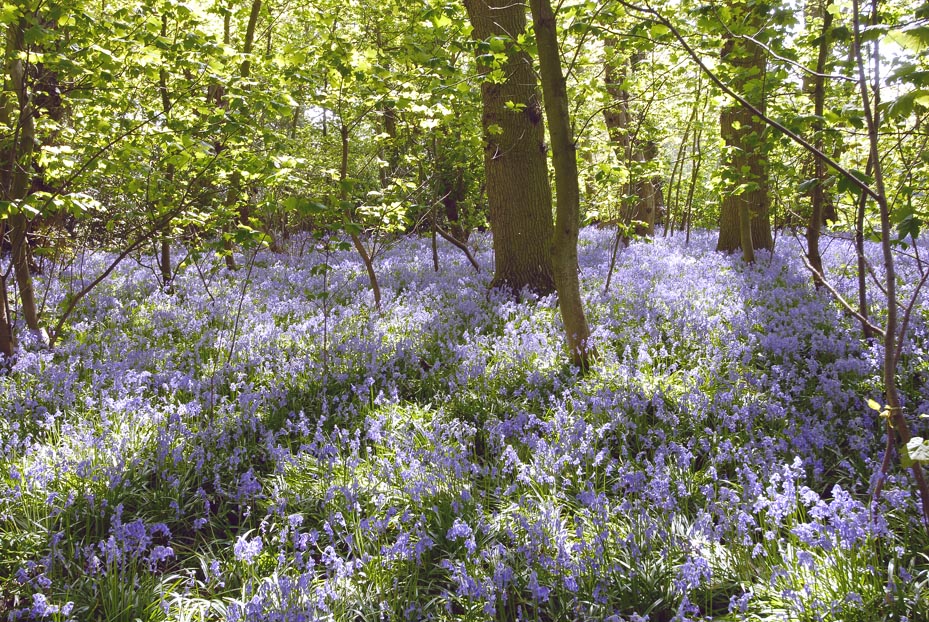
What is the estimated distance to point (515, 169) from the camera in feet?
28.1

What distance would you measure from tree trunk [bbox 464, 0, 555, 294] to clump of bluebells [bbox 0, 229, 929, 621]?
122 centimetres

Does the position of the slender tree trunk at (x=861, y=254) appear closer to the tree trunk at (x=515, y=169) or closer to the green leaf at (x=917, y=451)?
the green leaf at (x=917, y=451)

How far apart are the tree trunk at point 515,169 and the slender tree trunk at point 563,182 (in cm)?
269

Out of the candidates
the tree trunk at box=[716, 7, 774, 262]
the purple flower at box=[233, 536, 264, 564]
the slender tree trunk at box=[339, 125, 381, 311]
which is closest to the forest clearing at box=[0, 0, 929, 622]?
the purple flower at box=[233, 536, 264, 564]

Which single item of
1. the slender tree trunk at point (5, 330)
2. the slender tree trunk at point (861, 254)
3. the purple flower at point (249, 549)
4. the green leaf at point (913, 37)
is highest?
the green leaf at point (913, 37)

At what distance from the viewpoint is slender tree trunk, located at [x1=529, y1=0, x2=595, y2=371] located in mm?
5352

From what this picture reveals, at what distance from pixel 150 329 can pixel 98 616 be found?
5.54m

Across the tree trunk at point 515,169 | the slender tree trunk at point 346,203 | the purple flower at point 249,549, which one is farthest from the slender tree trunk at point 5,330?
the tree trunk at point 515,169

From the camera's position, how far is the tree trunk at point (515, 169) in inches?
332

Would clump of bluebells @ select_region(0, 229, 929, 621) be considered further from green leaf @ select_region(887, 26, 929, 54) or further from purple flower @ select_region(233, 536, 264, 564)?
green leaf @ select_region(887, 26, 929, 54)

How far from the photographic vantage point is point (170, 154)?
5289mm

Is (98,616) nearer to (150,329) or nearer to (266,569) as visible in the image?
(266,569)

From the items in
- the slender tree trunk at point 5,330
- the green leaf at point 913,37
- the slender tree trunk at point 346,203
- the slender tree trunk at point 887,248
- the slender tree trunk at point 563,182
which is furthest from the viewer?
the slender tree trunk at point 5,330

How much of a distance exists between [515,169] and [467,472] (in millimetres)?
5662
